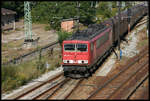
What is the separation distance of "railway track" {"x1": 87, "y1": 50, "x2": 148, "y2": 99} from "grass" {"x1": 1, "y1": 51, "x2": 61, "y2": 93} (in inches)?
225

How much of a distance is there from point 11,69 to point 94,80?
20.4 ft

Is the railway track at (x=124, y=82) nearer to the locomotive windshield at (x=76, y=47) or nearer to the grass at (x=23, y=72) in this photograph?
the locomotive windshield at (x=76, y=47)

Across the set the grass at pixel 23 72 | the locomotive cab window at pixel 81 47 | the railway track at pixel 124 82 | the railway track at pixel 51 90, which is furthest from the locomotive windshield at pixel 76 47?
the grass at pixel 23 72

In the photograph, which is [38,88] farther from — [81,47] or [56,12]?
[56,12]

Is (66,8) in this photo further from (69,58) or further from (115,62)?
(69,58)

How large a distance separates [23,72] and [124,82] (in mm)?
7910

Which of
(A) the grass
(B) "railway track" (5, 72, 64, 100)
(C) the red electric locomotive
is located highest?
(C) the red electric locomotive

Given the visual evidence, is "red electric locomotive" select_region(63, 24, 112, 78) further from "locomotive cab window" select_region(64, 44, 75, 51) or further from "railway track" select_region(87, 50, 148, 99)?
"railway track" select_region(87, 50, 148, 99)

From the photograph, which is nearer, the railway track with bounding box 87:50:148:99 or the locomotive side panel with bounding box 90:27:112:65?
the railway track with bounding box 87:50:148:99

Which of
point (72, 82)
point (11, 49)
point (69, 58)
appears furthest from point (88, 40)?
point (11, 49)

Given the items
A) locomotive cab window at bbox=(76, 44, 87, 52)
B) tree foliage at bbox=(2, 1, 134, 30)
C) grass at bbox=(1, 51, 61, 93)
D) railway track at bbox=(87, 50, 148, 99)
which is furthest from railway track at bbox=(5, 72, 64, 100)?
tree foliage at bbox=(2, 1, 134, 30)

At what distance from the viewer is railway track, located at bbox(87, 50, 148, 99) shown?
1667cm

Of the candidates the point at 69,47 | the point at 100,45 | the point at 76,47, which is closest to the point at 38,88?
the point at 69,47

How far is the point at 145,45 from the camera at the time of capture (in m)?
34.5
